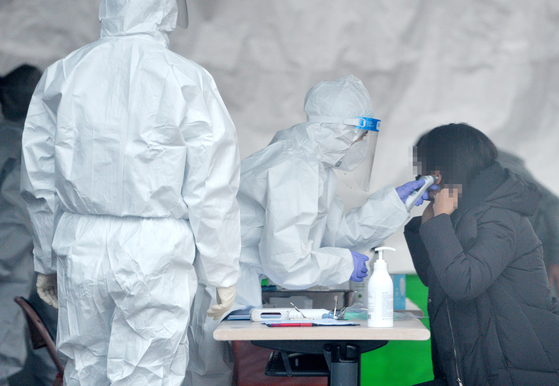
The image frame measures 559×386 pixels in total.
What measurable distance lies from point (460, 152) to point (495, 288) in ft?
1.39

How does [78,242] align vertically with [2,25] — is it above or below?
below

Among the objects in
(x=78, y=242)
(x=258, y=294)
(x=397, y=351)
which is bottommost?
(x=397, y=351)

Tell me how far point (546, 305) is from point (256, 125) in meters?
1.70

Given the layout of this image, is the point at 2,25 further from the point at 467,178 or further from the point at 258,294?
the point at 467,178

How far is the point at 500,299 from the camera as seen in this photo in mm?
1755

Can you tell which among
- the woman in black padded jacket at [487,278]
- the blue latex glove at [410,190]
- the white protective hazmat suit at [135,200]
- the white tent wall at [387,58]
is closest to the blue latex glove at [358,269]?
the woman in black padded jacket at [487,278]

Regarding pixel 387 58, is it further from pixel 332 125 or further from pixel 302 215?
pixel 302 215

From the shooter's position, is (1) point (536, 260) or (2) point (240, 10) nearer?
(1) point (536, 260)

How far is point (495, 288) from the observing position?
69.6 inches

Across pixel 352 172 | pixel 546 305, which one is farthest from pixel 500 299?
pixel 352 172

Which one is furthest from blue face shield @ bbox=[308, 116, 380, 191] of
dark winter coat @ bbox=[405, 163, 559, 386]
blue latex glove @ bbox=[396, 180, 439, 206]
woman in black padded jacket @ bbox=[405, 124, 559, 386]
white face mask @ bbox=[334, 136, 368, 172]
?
dark winter coat @ bbox=[405, 163, 559, 386]

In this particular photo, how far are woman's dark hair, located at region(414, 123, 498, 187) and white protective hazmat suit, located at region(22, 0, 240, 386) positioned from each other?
2.33 feet

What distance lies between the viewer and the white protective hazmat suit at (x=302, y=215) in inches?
76.6

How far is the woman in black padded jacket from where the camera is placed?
170 cm
